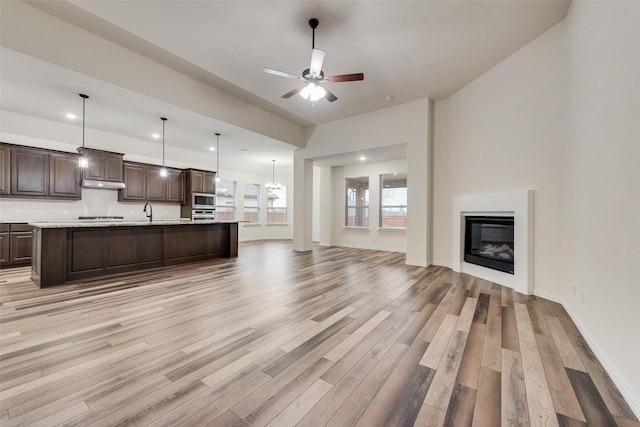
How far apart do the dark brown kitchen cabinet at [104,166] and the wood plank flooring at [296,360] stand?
3625mm

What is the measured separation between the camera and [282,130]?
6676mm

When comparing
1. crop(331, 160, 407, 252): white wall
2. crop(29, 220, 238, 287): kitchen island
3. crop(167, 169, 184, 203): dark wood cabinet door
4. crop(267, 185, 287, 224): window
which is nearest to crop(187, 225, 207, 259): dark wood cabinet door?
crop(29, 220, 238, 287): kitchen island

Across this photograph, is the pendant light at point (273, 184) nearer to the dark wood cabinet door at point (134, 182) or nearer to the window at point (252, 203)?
the window at point (252, 203)

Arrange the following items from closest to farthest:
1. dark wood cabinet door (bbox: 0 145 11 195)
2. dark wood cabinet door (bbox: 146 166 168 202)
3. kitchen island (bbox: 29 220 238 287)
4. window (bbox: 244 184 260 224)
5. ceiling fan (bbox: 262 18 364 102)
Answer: ceiling fan (bbox: 262 18 364 102), kitchen island (bbox: 29 220 238 287), dark wood cabinet door (bbox: 0 145 11 195), dark wood cabinet door (bbox: 146 166 168 202), window (bbox: 244 184 260 224)

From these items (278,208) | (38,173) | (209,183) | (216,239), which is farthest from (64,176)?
(278,208)

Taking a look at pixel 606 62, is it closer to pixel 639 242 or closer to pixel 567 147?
pixel 567 147

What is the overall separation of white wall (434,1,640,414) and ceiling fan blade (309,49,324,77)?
252 cm

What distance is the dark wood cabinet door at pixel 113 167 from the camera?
6.49 meters

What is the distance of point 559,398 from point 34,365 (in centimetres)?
351

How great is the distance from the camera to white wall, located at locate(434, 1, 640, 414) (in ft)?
5.49

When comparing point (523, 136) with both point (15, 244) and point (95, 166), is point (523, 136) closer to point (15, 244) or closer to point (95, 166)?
point (95, 166)

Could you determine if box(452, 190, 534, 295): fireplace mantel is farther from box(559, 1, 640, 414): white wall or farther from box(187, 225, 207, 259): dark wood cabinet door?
box(187, 225, 207, 259): dark wood cabinet door

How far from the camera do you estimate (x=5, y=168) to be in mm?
5176

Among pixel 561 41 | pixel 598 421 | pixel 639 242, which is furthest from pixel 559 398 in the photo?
pixel 561 41
